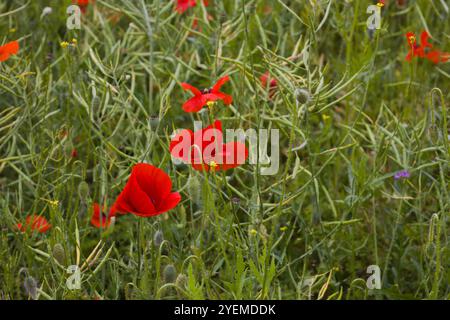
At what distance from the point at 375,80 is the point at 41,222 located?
3.62 ft

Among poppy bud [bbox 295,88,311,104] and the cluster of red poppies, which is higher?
poppy bud [bbox 295,88,311,104]

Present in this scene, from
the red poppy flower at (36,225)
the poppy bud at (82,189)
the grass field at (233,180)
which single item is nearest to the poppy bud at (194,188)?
the grass field at (233,180)

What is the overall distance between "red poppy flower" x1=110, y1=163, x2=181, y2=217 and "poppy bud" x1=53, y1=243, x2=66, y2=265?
0.12 m

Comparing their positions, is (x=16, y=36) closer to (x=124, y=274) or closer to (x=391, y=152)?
(x=124, y=274)

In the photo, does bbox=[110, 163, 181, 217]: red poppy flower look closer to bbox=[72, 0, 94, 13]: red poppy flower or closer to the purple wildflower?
the purple wildflower

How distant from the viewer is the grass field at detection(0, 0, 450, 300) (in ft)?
5.20

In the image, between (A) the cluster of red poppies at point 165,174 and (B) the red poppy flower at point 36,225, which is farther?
(B) the red poppy flower at point 36,225

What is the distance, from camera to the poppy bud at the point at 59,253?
4.86 ft

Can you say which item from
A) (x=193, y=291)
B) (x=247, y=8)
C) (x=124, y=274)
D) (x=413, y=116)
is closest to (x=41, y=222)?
(x=124, y=274)

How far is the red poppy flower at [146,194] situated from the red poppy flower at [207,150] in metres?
0.06

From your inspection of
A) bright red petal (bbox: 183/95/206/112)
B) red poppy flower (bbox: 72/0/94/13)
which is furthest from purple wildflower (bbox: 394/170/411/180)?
red poppy flower (bbox: 72/0/94/13)

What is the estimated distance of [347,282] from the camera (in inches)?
74.2

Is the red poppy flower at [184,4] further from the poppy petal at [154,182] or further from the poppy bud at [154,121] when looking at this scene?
the poppy petal at [154,182]

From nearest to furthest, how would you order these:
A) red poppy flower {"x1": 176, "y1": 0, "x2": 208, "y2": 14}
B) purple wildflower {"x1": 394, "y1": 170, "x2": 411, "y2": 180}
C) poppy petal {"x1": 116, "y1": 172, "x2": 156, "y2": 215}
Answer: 1. poppy petal {"x1": 116, "y1": 172, "x2": 156, "y2": 215}
2. purple wildflower {"x1": 394, "y1": 170, "x2": 411, "y2": 180}
3. red poppy flower {"x1": 176, "y1": 0, "x2": 208, "y2": 14}
